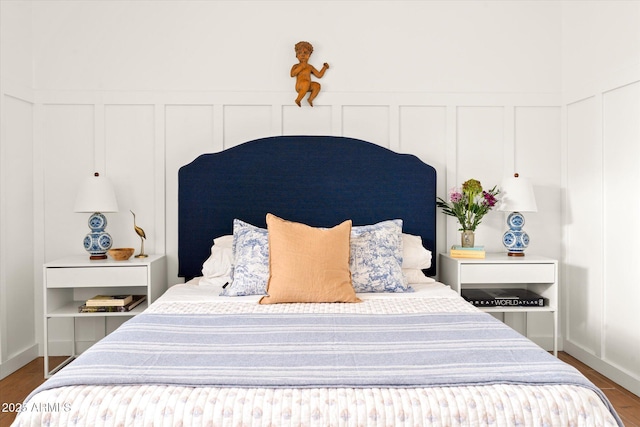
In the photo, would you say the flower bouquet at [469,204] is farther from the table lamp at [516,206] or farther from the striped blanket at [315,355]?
the striped blanket at [315,355]

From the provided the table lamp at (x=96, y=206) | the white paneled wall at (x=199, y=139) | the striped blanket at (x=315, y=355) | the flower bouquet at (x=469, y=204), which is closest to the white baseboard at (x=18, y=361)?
the white paneled wall at (x=199, y=139)

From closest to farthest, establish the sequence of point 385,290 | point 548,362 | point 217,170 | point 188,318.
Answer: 1. point 548,362
2. point 188,318
3. point 385,290
4. point 217,170

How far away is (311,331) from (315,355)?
0.27 m

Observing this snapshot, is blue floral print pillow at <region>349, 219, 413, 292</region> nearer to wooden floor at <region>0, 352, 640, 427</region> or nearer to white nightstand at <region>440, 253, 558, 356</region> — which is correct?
white nightstand at <region>440, 253, 558, 356</region>

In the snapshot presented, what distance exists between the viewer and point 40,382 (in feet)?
9.25

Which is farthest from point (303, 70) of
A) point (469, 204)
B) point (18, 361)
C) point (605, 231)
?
point (18, 361)

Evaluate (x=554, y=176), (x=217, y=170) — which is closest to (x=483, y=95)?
(x=554, y=176)

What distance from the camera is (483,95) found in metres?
3.39

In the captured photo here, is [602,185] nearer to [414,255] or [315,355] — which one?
[414,255]

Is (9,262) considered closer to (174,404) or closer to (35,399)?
(35,399)

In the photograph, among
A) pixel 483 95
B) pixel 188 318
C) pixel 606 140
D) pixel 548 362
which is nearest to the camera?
pixel 548 362

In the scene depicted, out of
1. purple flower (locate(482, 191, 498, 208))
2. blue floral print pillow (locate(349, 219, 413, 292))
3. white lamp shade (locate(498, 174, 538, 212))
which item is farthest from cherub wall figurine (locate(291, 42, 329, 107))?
white lamp shade (locate(498, 174, 538, 212))

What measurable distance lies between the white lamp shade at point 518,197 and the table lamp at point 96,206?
2523 mm

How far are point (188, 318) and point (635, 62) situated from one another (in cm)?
274
